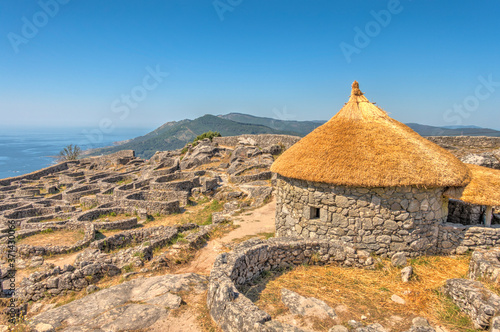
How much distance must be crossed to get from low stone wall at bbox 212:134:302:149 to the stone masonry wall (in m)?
27.0

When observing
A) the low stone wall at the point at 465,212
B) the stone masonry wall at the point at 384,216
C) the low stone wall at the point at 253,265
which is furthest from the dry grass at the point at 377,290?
the low stone wall at the point at 465,212

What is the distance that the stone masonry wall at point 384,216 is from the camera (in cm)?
917

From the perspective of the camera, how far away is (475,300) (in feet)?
18.5

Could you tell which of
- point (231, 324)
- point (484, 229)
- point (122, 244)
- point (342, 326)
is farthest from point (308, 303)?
point (122, 244)

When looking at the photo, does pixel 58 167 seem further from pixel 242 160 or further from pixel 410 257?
pixel 410 257

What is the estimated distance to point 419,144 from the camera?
10312 mm

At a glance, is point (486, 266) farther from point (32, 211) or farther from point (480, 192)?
point (32, 211)

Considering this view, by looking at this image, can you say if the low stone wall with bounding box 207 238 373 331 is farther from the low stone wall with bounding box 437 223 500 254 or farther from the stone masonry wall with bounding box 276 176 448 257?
the low stone wall with bounding box 437 223 500 254

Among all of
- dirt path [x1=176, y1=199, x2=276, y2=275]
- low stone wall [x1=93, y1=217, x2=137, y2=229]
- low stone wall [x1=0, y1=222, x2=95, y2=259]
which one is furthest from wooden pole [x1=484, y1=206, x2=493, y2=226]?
low stone wall [x1=93, y1=217, x2=137, y2=229]

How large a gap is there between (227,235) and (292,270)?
19.2ft

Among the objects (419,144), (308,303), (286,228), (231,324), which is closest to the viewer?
(231,324)

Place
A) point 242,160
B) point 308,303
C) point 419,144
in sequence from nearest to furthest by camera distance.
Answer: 1. point 308,303
2. point 419,144
3. point 242,160

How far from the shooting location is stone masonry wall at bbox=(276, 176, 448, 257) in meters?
9.17

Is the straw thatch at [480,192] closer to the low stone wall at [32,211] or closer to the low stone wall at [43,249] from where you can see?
the low stone wall at [43,249]
